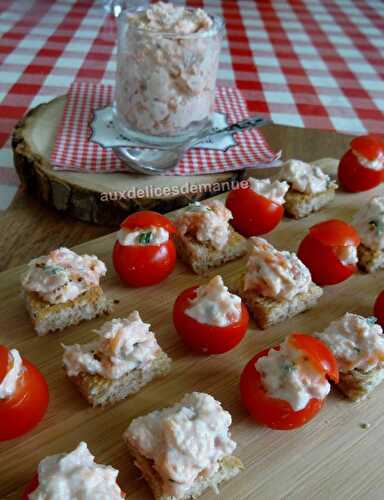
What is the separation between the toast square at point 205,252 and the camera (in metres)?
1.89

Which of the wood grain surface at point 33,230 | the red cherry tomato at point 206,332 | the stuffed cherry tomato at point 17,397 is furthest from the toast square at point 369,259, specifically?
the stuffed cherry tomato at point 17,397

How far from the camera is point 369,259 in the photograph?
1969 mm

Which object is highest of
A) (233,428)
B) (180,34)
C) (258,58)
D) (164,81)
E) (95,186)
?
(180,34)

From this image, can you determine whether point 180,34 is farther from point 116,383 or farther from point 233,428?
point 233,428

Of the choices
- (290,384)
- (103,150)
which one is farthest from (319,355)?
(103,150)

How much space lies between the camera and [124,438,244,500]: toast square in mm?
1237

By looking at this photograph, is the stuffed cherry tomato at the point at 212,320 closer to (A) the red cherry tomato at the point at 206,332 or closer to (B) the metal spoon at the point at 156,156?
(A) the red cherry tomato at the point at 206,332

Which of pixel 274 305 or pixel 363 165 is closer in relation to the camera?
pixel 274 305

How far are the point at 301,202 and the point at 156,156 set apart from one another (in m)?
0.70

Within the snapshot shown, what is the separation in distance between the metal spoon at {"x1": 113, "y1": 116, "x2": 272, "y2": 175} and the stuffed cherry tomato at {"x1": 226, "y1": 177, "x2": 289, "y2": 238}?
1.26 ft

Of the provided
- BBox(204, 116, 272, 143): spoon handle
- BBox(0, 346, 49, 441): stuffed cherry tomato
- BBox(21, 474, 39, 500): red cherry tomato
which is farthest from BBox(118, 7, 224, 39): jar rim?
BBox(21, 474, 39, 500): red cherry tomato

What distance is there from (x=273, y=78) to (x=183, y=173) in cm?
187

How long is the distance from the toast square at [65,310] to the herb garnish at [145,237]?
0.72 feet

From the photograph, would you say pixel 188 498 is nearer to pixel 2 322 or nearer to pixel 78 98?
pixel 2 322
